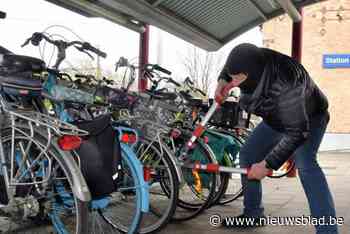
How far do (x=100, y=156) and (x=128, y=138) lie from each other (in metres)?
0.61

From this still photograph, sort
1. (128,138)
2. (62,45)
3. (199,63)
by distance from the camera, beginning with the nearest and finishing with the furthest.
Result: 1. (128,138)
2. (62,45)
3. (199,63)

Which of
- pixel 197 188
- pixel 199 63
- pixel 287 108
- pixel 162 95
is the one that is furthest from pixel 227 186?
pixel 199 63

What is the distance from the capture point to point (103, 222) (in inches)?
151

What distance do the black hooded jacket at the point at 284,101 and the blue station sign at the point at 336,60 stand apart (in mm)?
14746

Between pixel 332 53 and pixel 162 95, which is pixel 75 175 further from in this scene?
pixel 332 53

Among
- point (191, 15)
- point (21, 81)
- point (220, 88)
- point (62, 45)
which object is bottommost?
point (21, 81)

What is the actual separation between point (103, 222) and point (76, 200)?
1152mm

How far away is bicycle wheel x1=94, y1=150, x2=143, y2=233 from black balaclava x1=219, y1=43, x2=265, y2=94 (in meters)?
0.88

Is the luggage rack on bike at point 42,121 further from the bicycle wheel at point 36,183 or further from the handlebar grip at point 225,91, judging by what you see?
the handlebar grip at point 225,91

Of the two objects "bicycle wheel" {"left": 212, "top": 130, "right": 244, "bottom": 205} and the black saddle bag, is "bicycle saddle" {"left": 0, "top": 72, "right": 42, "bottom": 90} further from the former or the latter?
"bicycle wheel" {"left": 212, "top": 130, "right": 244, "bottom": 205}

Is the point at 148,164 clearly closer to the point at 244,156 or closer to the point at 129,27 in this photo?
the point at 244,156

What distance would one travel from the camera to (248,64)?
3.55 m

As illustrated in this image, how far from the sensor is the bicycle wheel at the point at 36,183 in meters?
2.88

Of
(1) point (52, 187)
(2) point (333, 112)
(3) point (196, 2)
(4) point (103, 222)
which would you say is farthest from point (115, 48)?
(2) point (333, 112)
